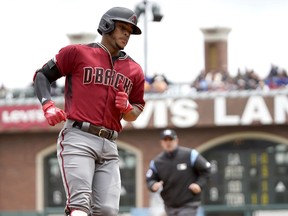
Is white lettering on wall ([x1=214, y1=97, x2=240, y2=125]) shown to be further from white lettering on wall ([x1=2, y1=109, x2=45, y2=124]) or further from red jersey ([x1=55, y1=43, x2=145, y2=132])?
red jersey ([x1=55, y1=43, x2=145, y2=132])

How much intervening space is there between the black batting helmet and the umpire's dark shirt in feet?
22.6

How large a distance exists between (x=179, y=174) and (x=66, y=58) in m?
7.14

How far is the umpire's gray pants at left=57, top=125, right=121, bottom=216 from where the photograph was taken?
29.1ft

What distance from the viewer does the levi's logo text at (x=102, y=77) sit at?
905 cm

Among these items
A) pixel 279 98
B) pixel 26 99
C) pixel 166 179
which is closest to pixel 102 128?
pixel 166 179

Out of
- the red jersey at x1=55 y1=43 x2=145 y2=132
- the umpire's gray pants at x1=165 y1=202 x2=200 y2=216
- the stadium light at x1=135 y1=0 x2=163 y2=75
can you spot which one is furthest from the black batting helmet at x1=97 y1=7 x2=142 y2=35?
the stadium light at x1=135 y1=0 x2=163 y2=75

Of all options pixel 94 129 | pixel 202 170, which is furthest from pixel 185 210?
pixel 94 129

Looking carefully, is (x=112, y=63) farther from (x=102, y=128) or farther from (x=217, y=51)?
(x=217, y=51)

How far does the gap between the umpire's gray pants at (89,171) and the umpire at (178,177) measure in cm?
645

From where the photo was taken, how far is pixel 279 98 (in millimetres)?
32281

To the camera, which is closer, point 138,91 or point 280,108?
point 138,91

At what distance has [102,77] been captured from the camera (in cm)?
910


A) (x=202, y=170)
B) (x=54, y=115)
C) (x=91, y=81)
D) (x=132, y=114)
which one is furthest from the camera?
(x=202, y=170)

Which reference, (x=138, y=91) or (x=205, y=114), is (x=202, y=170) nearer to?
(x=138, y=91)
